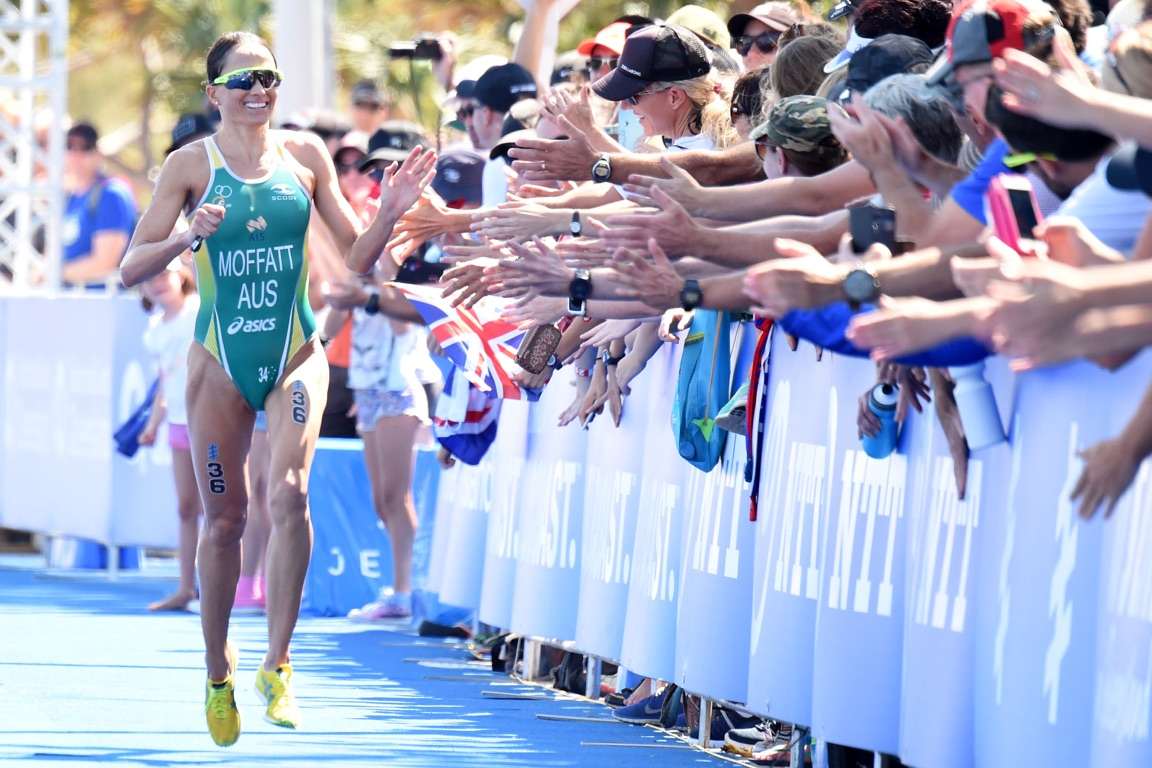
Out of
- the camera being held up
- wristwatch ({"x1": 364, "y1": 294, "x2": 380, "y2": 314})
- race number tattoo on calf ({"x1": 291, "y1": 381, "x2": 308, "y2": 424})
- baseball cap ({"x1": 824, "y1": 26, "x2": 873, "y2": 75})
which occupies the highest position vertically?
the camera being held up

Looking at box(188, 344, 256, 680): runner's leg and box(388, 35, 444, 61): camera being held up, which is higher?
box(388, 35, 444, 61): camera being held up

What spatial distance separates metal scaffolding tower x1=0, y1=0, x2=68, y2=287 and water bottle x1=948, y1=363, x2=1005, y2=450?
14.4m

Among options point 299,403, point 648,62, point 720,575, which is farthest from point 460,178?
point 720,575

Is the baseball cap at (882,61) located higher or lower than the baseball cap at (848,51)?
lower

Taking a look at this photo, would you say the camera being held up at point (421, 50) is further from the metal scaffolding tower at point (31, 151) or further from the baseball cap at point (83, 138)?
the metal scaffolding tower at point (31, 151)

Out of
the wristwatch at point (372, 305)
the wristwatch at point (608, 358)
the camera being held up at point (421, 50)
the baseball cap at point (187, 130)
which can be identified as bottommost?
the wristwatch at point (608, 358)

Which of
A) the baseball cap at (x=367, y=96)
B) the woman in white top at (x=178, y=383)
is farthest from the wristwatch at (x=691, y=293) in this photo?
the baseball cap at (x=367, y=96)

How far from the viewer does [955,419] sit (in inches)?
231

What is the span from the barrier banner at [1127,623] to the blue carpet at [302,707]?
9.05 ft

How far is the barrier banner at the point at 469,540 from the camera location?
11438 millimetres

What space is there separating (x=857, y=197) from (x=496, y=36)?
34430mm

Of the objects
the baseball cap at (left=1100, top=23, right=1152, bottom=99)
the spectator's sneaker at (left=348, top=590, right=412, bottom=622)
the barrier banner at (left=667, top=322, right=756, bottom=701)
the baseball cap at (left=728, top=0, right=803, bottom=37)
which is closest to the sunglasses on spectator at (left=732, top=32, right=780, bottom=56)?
the baseball cap at (left=728, top=0, right=803, bottom=37)

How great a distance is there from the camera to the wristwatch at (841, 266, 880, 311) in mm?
5094

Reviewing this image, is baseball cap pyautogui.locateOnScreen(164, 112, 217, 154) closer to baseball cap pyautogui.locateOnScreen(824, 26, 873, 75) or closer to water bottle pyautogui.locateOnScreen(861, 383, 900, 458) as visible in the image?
baseball cap pyautogui.locateOnScreen(824, 26, 873, 75)
